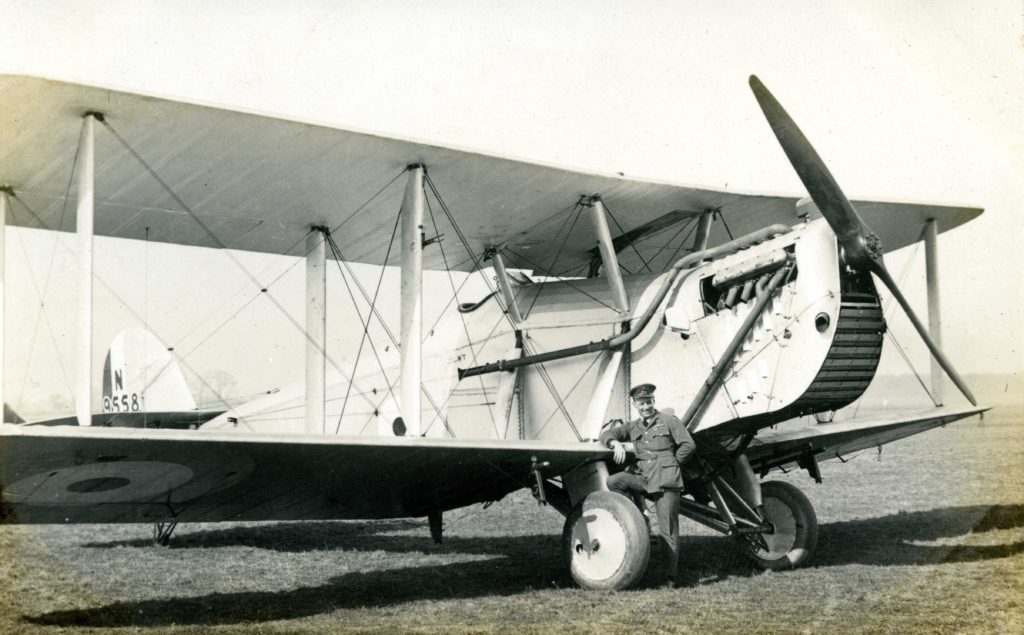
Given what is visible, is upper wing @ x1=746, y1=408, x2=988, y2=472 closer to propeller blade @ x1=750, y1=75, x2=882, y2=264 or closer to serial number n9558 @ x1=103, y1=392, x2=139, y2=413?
propeller blade @ x1=750, y1=75, x2=882, y2=264

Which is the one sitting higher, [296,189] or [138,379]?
[296,189]

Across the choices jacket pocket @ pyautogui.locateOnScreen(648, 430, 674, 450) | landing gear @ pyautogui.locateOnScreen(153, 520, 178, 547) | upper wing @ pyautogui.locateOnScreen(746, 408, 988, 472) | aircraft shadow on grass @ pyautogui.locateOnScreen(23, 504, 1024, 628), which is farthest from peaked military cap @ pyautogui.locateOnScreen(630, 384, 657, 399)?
landing gear @ pyautogui.locateOnScreen(153, 520, 178, 547)

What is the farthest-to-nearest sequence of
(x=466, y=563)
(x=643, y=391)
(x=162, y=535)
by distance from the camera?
(x=162, y=535), (x=466, y=563), (x=643, y=391)

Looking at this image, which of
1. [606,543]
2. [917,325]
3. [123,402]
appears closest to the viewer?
[606,543]

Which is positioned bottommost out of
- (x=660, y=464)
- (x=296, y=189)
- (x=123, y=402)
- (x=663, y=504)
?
(x=663, y=504)

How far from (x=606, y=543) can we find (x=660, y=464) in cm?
69

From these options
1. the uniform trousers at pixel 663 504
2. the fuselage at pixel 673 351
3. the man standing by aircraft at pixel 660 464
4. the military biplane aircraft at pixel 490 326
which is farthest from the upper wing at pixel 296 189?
the uniform trousers at pixel 663 504

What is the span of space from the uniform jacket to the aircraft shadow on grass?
75 centimetres

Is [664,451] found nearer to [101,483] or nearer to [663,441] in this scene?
[663,441]

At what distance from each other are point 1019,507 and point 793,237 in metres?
5.93

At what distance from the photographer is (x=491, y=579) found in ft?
23.2

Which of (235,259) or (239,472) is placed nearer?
(239,472)

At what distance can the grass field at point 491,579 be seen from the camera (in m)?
5.27

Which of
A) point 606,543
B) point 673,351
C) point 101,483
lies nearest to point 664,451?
point 606,543
